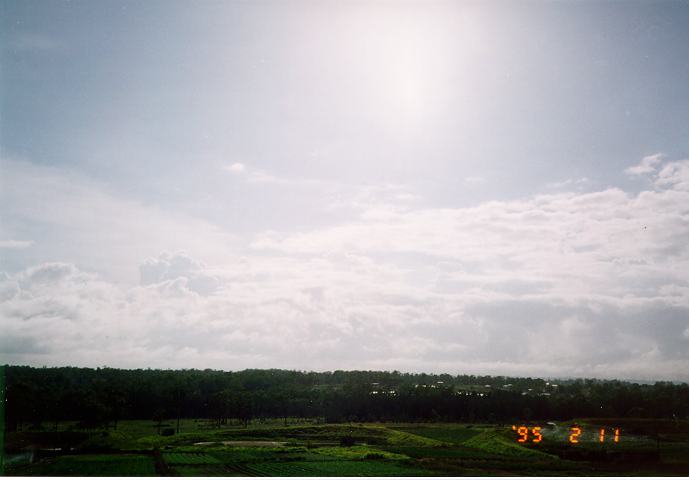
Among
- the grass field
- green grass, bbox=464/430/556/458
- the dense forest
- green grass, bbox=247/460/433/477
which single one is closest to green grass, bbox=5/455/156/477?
the grass field

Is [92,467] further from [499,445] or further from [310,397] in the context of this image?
[499,445]

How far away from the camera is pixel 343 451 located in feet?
36.8

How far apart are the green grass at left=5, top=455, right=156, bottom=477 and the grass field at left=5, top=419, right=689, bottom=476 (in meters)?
0.02

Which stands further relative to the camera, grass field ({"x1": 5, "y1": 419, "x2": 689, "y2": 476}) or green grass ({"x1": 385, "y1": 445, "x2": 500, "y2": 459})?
green grass ({"x1": 385, "y1": 445, "x2": 500, "y2": 459})

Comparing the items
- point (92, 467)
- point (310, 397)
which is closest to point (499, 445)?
point (310, 397)

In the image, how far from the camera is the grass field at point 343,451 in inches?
396

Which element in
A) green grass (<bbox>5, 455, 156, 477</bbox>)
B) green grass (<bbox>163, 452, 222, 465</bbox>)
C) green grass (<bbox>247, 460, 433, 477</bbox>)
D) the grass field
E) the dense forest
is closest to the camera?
green grass (<bbox>5, 455, 156, 477</bbox>)

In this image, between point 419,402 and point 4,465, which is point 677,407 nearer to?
point 419,402

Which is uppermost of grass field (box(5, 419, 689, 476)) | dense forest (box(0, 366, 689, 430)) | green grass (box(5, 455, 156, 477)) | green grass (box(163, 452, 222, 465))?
dense forest (box(0, 366, 689, 430))

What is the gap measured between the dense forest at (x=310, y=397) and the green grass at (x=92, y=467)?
107 cm

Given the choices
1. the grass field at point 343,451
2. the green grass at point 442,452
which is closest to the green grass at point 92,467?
the grass field at point 343,451

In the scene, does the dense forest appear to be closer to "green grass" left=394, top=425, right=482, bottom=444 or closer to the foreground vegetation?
the foreground vegetation

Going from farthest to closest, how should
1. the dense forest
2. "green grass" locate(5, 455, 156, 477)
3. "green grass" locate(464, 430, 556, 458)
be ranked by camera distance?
the dense forest < "green grass" locate(464, 430, 556, 458) < "green grass" locate(5, 455, 156, 477)

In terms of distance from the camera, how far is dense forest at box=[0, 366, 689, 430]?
11.5m
